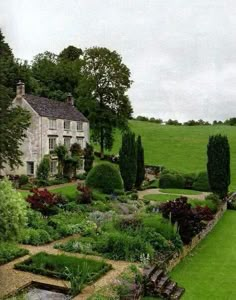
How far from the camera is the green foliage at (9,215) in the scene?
11.9 metres


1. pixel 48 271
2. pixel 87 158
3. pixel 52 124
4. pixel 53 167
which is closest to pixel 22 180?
pixel 53 167

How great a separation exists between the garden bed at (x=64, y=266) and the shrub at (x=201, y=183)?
32.1 meters

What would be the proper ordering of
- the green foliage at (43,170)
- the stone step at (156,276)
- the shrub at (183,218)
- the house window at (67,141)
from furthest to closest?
the house window at (67,141)
the green foliage at (43,170)
the shrub at (183,218)
the stone step at (156,276)

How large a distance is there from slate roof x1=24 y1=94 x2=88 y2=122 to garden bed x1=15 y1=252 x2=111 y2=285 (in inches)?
1177

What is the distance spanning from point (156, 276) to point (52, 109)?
115 feet

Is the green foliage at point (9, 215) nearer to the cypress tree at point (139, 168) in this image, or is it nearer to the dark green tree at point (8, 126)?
the dark green tree at point (8, 126)

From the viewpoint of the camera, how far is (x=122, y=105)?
57.0 metres

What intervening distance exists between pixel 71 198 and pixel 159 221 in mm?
10746

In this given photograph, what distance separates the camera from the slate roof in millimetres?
43156

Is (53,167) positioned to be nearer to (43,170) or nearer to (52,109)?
(43,170)

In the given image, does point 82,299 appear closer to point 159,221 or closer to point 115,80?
point 159,221

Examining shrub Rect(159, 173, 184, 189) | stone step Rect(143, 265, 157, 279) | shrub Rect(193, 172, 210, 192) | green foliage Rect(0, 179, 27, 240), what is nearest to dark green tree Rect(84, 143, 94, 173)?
shrub Rect(159, 173, 184, 189)

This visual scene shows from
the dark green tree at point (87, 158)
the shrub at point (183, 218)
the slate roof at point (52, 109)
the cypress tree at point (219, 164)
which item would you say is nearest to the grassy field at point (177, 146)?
the cypress tree at point (219, 164)

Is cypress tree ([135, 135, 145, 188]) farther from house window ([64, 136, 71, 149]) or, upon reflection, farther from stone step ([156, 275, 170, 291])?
stone step ([156, 275, 170, 291])
